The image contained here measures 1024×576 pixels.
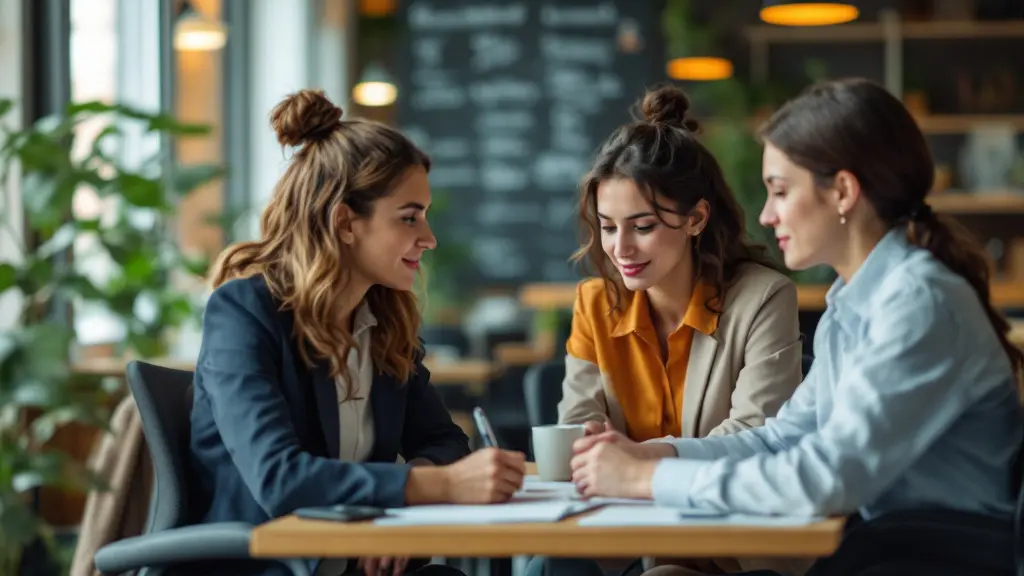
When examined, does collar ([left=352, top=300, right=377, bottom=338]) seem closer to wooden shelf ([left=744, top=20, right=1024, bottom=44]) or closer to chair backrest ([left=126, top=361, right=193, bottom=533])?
chair backrest ([left=126, top=361, right=193, bottom=533])

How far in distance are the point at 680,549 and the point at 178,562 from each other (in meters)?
0.74

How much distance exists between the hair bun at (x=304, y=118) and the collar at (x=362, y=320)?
0.91 feet

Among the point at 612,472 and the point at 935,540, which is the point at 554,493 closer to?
the point at 612,472

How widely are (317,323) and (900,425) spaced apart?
0.86 meters

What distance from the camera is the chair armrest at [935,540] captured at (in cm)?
156

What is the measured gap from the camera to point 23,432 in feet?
12.2

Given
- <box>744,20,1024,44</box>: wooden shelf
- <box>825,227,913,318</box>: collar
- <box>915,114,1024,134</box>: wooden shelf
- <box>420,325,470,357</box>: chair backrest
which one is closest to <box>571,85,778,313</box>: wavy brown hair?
<box>825,227,913,318</box>: collar

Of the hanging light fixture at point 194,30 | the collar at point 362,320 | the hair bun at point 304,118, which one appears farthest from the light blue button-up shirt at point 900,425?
the hanging light fixture at point 194,30

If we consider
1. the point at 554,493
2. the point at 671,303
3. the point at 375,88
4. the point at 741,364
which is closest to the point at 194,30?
the point at 375,88

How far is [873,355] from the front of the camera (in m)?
1.64

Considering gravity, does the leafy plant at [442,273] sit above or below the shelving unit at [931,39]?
below

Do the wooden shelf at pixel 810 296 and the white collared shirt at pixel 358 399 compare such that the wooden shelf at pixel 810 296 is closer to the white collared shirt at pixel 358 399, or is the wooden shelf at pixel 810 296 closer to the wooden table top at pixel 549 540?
the white collared shirt at pixel 358 399

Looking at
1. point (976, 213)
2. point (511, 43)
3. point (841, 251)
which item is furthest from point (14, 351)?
point (976, 213)

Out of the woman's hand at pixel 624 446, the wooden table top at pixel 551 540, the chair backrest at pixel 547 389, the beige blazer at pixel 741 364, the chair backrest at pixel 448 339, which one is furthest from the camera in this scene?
the chair backrest at pixel 448 339
